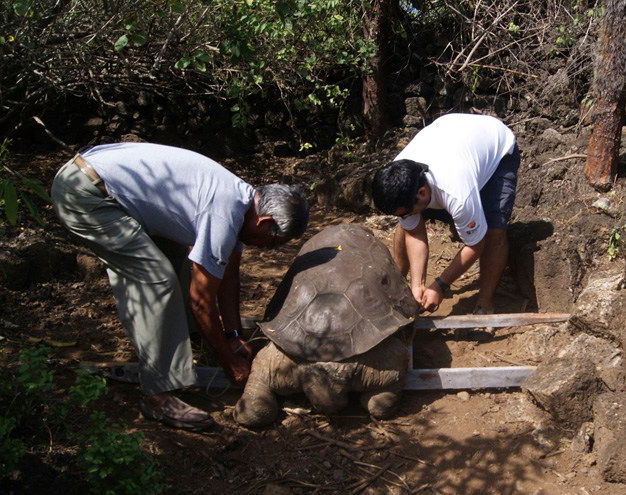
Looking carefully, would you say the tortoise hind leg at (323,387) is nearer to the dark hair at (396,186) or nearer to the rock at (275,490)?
the rock at (275,490)

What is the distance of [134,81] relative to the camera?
25.0 ft

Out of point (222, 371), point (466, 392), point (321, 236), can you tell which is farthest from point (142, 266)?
point (466, 392)

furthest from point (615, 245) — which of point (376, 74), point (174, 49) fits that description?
point (174, 49)

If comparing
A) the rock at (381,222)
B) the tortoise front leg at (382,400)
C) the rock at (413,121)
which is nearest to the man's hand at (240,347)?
the tortoise front leg at (382,400)

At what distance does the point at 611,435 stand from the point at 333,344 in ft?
4.74

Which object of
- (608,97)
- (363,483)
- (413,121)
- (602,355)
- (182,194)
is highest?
(608,97)

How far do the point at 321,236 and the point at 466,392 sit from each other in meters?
1.31

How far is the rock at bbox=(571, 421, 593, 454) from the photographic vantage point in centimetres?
330

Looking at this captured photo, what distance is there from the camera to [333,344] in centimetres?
340

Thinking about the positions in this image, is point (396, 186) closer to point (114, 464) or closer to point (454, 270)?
point (454, 270)

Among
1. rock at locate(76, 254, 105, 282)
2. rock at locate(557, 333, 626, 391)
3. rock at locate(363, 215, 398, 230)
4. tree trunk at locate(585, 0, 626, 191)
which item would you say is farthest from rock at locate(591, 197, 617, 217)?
rock at locate(76, 254, 105, 282)

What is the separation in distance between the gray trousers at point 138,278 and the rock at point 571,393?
1.92 metres

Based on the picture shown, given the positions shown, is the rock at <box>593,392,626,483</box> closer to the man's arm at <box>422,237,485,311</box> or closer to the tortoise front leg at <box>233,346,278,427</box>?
the man's arm at <box>422,237,485,311</box>

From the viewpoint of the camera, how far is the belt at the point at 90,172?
332cm
